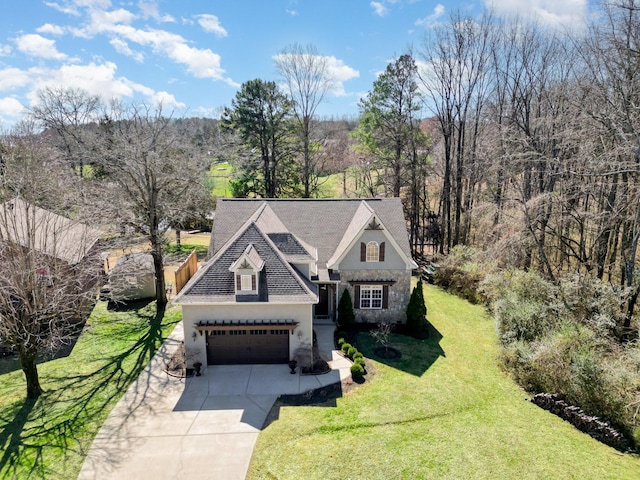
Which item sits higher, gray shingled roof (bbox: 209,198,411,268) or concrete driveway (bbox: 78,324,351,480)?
gray shingled roof (bbox: 209,198,411,268)

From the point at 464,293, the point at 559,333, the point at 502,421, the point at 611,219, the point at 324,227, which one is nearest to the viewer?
the point at 502,421

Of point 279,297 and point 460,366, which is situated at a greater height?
point 279,297

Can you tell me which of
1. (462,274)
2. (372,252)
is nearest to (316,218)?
(372,252)

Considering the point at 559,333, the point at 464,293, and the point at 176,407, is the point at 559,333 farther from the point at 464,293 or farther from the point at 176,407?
the point at 176,407

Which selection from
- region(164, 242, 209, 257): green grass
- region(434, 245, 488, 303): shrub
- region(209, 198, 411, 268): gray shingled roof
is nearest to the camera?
region(209, 198, 411, 268): gray shingled roof

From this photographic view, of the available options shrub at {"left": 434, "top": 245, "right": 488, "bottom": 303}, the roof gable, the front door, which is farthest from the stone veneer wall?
shrub at {"left": 434, "top": 245, "right": 488, "bottom": 303}

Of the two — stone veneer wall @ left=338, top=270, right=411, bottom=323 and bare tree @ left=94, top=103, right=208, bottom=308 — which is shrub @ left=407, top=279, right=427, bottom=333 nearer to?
stone veneer wall @ left=338, top=270, right=411, bottom=323

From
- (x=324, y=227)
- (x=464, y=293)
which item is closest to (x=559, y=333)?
(x=464, y=293)
